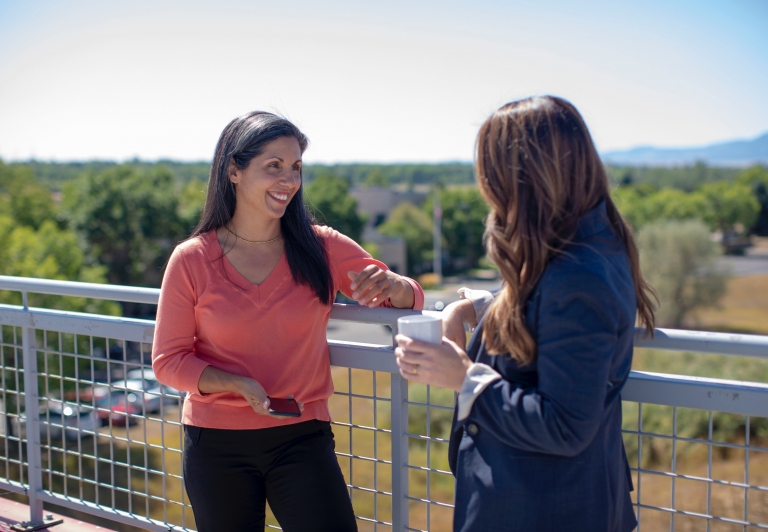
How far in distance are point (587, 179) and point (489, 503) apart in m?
0.76

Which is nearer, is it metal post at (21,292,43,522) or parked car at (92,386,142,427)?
parked car at (92,386,142,427)

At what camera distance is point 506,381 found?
61.1 inches

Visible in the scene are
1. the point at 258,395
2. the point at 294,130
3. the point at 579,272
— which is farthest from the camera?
the point at 294,130

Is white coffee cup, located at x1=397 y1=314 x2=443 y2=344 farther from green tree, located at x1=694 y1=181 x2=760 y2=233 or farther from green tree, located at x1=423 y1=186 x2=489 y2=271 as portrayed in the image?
green tree, located at x1=694 y1=181 x2=760 y2=233

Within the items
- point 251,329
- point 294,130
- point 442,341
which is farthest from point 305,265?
point 442,341

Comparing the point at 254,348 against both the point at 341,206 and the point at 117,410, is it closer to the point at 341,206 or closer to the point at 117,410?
the point at 117,410

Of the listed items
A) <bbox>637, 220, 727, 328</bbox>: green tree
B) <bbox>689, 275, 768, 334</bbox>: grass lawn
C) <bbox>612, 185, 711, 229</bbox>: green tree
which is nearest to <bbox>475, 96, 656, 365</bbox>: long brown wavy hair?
<bbox>689, 275, 768, 334</bbox>: grass lawn

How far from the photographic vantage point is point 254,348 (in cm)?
230

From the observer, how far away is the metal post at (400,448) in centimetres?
243

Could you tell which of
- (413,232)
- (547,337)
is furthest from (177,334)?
(413,232)

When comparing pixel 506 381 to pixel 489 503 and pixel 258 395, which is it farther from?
pixel 258 395

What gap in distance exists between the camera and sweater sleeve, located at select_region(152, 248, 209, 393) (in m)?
2.22

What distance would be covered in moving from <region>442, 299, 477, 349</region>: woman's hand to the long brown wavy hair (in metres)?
0.49

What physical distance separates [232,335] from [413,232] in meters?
71.9
